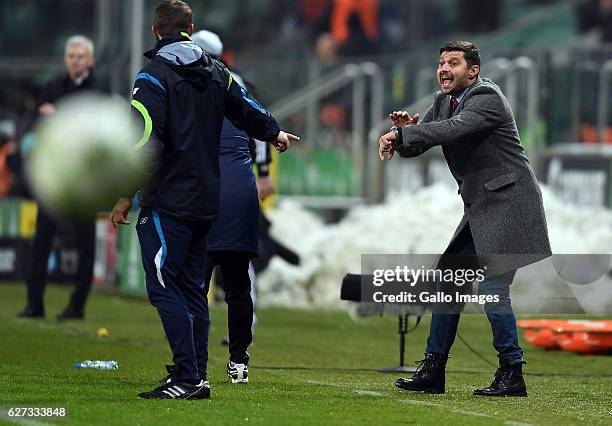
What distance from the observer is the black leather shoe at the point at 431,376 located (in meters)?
8.80

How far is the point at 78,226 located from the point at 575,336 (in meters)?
4.63

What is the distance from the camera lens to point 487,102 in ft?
28.1

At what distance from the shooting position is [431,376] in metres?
8.80

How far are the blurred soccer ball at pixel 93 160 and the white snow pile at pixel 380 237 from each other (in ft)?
16.1

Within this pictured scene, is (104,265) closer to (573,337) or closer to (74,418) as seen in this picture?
(573,337)

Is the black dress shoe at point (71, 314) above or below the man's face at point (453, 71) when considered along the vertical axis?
below

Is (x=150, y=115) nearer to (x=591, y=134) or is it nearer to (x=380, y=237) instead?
(x=380, y=237)

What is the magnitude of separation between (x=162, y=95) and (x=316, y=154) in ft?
36.1

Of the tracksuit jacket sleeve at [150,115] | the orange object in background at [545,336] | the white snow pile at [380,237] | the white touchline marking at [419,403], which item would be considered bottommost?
the white touchline marking at [419,403]

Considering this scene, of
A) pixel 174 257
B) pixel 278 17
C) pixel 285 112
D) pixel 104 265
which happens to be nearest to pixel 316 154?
pixel 285 112

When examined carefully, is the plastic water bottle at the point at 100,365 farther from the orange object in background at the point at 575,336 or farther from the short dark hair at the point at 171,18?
the orange object in background at the point at 575,336

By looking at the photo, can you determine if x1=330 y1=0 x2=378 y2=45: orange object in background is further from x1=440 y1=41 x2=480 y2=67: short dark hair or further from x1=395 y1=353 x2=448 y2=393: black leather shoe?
x1=395 y1=353 x2=448 y2=393: black leather shoe

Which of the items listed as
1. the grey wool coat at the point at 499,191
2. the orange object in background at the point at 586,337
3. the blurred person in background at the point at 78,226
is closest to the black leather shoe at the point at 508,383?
the grey wool coat at the point at 499,191

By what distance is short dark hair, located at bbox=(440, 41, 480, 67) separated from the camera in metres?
8.62
